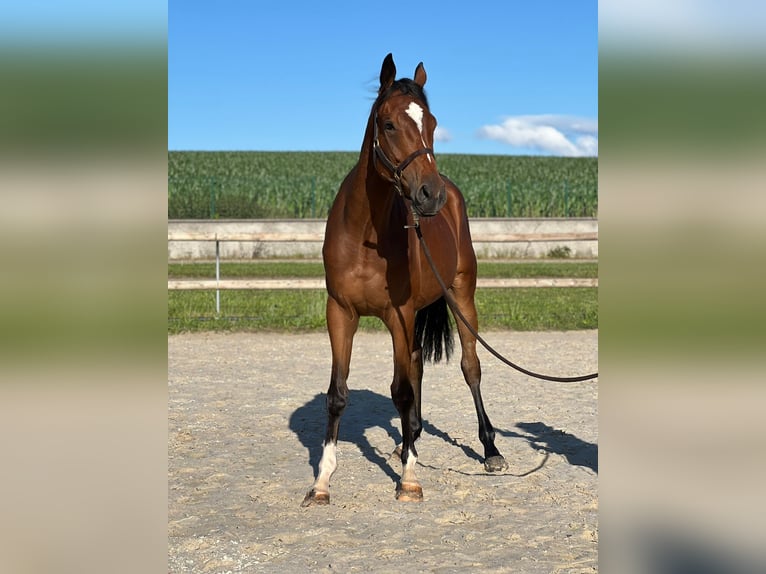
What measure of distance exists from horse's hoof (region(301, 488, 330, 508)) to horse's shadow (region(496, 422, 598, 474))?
1.76 metres

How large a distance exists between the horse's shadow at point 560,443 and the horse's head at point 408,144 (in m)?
2.38

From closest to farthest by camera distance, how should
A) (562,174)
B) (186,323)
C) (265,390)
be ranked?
(265,390)
(186,323)
(562,174)

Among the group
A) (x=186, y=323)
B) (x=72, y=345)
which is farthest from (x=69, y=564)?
(x=186, y=323)

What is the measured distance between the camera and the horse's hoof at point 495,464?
4.98 m

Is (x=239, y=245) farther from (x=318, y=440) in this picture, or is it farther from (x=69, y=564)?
(x=69, y=564)

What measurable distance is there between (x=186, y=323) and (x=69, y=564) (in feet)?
33.2

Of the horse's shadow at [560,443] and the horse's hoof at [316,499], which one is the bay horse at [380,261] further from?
the horse's shadow at [560,443]

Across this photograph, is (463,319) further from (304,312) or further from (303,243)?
(303,243)

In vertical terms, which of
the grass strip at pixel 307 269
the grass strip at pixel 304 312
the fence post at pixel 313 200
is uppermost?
the fence post at pixel 313 200

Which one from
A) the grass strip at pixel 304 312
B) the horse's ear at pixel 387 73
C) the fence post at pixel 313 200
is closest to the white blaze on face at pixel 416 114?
the horse's ear at pixel 387 73

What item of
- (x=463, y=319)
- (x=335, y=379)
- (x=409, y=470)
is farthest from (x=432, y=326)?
(x=463, y=319)

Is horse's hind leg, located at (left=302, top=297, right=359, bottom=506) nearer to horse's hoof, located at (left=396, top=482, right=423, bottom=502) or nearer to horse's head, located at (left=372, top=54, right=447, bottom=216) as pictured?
horse's hoof, located at (left=396, top=482, right=423, bottom=502)

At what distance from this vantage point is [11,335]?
92cm

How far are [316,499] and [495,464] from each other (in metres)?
1.33
